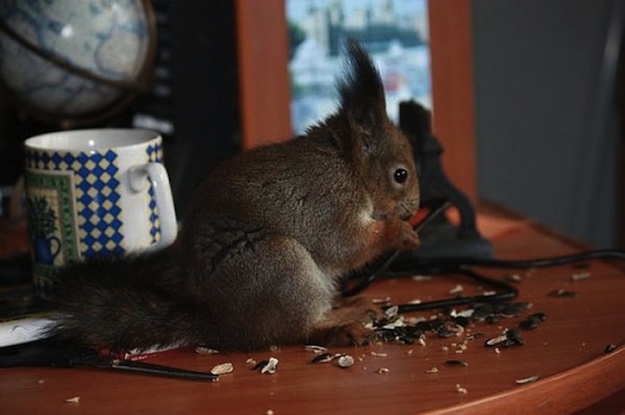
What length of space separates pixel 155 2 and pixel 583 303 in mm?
685

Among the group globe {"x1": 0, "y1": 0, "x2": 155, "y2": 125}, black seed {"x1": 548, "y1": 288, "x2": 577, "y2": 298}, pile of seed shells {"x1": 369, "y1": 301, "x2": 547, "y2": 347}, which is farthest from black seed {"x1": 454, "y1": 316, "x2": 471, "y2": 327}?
globe {"x1": 0, "y1": 0, "x2": 155, "y2": 125}

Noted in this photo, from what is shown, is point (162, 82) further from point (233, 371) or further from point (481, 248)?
point (233, 371)

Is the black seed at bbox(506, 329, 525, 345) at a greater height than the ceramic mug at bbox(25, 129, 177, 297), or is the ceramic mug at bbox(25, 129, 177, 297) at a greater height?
the ceramic mug at bbox(25, 129, 177, 297)

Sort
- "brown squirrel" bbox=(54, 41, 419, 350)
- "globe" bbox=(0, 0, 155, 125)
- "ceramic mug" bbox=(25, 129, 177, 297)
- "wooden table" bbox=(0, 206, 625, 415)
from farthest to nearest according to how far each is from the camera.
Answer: "globe" bbox=(0, 0, 155, 125), "ceramic mug" bbox=(25, 129, 177, 297), "brown squirrel" bbox=(54, 41, 419, 350), "wooden table" bbox=(0, 206, 625, 415)

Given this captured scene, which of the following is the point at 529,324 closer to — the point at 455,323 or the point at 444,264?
the point at 455,323

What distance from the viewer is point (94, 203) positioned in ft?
3.28

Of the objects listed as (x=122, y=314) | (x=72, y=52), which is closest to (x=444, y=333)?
(x=122, y=314)

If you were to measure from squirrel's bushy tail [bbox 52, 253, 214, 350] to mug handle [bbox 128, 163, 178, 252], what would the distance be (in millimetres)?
100

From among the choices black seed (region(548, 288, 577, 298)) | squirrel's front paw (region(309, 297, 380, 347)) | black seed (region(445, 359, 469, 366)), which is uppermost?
squirrel's front paw (region(309, 297, 380, 347))

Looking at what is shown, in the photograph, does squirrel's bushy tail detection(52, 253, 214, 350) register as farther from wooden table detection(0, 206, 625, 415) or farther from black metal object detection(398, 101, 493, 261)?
black metal object detection(398, 101, 493, 261)

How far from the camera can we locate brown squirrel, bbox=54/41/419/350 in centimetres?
Result: 88

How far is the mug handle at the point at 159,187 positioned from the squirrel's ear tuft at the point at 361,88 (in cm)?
18

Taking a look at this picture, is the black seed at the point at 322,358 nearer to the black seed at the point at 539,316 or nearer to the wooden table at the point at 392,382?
the wooden table at the point at 392,382

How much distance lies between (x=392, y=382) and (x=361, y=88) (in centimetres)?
24
